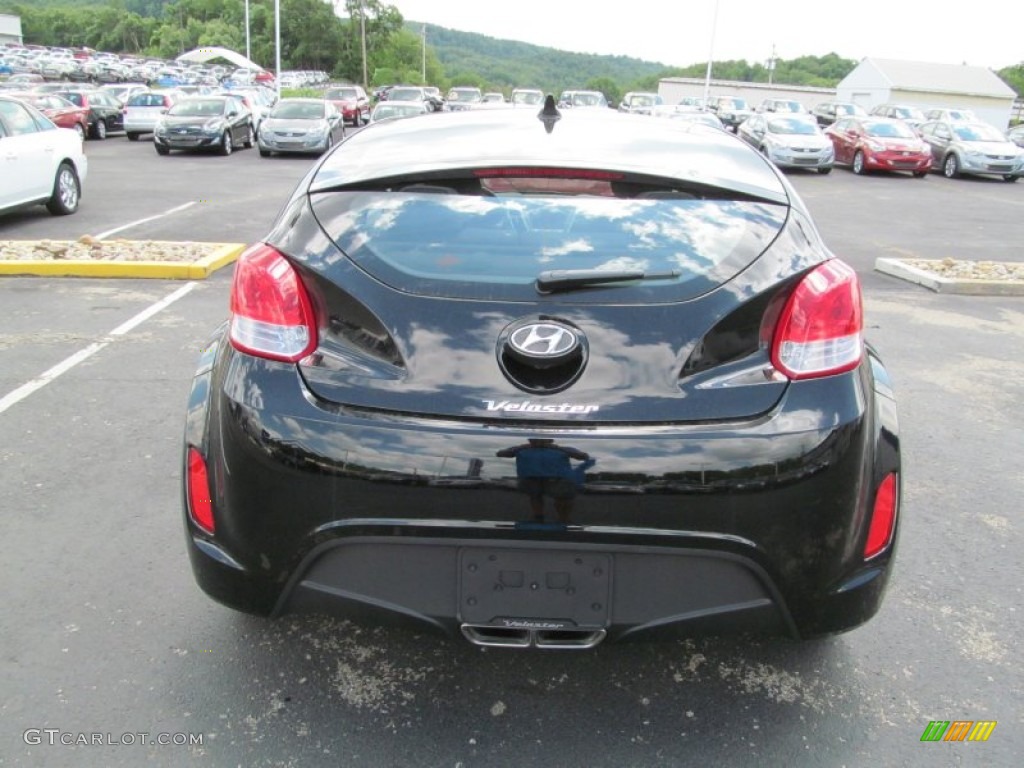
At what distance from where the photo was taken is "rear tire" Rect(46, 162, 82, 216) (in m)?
11.7

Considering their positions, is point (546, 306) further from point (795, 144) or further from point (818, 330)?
point (795, 144)

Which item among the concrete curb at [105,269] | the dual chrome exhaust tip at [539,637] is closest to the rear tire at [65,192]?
the concrete curb at [105,269]

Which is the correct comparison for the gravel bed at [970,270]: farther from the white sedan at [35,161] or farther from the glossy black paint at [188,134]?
the glossy black paint at [188,134]

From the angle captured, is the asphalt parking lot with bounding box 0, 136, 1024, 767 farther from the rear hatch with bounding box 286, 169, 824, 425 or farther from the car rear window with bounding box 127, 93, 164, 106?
the car rear window with bounding box 127, 93, 164, 106

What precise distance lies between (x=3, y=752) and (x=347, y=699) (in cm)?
89

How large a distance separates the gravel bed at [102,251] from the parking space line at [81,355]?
113 centimetres

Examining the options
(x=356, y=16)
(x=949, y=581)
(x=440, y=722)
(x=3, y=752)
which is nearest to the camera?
(x=3, y=752)

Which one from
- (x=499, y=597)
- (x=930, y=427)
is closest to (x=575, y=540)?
(x=499, y=597)

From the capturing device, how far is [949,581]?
3.25m

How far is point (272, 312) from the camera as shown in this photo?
2271 mm

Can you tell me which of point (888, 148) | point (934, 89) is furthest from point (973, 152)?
point (934, 89)

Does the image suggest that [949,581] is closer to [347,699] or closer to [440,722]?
[440,722]

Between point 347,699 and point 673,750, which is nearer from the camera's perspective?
point 673,750

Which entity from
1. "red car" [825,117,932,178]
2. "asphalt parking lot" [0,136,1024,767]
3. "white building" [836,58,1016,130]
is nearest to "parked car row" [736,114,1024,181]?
"red car" [825,117,932,178]
